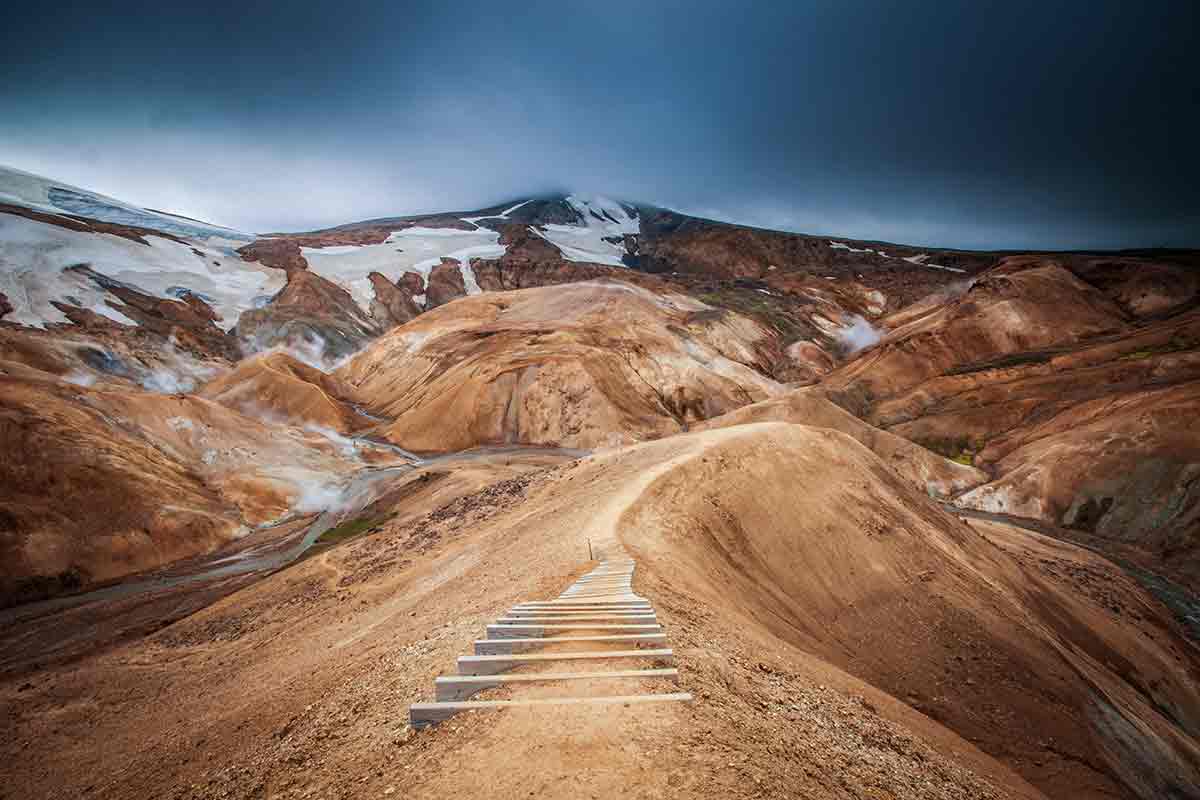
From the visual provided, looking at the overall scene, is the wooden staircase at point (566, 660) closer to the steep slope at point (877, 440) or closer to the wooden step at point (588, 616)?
the wooden step at point (588, 616)

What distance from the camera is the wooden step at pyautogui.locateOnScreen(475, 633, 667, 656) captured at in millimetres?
5152

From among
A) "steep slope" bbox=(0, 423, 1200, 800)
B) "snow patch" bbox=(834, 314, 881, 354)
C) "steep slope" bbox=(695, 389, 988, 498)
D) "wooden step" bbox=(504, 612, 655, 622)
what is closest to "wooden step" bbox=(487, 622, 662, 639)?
"wooden step" bbox=(504, 612, 655, 622)

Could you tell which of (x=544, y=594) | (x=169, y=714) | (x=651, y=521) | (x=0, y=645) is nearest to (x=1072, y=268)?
(x=651, y=521)

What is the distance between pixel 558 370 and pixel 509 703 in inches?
1920

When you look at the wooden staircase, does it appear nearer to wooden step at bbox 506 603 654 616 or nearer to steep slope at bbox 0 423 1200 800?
wooden step at bbox 506 603 654 616

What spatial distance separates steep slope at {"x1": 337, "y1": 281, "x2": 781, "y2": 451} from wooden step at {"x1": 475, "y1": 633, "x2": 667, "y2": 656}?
41464mm

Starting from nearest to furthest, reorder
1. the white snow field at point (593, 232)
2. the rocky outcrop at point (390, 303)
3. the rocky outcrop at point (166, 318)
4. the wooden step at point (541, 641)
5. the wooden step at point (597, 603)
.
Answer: the wooden step at point (541, 641) → the wooden step at point (597, 603) → the rocky outcrop at point (166, 318) → the rocky outcrop at point (390, 303) → the white snow field at point (593, 232)

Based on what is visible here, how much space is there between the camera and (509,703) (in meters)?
4.12

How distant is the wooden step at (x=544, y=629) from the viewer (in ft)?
18.3

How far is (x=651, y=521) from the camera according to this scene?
13.0m

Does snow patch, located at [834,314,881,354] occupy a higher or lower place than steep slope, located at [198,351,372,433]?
higher

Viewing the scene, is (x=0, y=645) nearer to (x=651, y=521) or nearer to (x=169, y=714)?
(x=169, y=714)

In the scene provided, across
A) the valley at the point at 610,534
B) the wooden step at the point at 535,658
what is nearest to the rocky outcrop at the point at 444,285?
the valley at the point at 610,534

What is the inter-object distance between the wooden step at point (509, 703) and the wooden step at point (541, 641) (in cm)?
85
